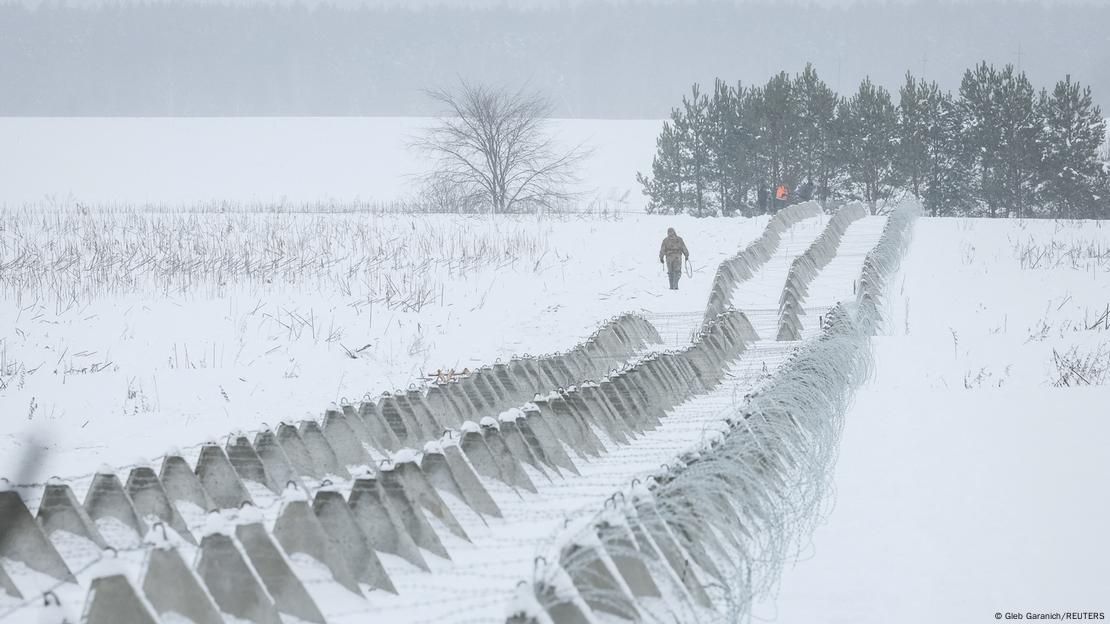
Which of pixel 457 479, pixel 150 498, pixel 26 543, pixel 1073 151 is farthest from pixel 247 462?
pixel 1073 151

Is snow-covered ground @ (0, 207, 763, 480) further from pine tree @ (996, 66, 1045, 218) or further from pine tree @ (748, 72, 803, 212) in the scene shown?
pine tree @ (996, 66, 1045, 218)

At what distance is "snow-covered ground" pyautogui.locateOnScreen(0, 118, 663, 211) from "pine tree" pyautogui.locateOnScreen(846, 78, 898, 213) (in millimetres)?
11972

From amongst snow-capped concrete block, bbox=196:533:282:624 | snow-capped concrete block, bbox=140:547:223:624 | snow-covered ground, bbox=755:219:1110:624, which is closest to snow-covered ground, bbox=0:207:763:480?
snow-capped concrete block, bbox=196:533:282:624

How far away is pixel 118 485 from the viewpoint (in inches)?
298

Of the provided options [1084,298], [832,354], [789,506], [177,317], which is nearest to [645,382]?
[832,354]

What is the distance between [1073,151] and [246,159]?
60705 mm

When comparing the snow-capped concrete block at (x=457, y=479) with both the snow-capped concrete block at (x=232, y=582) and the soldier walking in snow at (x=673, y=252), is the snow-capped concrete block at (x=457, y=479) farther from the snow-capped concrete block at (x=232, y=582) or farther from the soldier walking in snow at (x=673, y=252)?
the soldier walking in snow at (x=673, y=252)

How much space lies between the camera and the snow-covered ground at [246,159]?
76562 millimetres

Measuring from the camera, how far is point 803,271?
24609mm

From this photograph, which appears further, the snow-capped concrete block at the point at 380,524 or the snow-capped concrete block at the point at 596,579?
the snow-capped concrete block at the point at 380,524

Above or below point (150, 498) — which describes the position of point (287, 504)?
above

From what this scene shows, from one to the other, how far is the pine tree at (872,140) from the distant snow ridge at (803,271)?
2101 centimetres

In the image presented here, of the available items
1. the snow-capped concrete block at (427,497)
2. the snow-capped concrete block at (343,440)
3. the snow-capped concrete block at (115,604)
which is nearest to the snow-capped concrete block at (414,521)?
the snow-capped concrete block at (427,497)

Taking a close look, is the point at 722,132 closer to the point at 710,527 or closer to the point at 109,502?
the point at 109,502
